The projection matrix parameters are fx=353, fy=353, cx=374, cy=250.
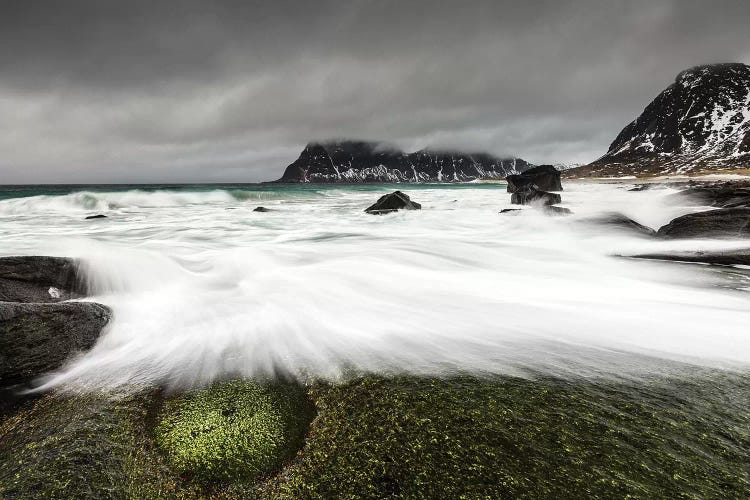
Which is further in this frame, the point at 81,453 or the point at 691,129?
the point at 691,129

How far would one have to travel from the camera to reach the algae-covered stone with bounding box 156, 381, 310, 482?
6.02 ft

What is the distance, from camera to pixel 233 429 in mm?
2111

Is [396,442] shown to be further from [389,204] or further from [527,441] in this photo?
[389,204]

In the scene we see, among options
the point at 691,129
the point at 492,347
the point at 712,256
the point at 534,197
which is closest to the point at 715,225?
the point at 712,256

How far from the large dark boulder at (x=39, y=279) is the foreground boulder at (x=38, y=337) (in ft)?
4.51

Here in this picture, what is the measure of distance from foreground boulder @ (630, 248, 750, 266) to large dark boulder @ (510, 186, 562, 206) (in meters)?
12.2

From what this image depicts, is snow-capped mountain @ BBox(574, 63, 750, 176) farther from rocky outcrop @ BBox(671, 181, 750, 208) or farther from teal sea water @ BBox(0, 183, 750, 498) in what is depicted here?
→ teal sea water @ BBox(0, 183, 750, 498)

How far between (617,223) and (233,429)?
11.2 meters

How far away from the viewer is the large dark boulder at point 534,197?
19484 mm

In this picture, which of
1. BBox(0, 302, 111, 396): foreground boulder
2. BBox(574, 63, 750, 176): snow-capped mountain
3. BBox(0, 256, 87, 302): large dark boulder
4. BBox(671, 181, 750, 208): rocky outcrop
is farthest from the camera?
BBox(574, 63, 750, 176): snow-capped mountain

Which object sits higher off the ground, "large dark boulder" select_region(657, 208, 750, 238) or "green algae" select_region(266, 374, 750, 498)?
"large dark boulder" select_region(657, 208, 750, 238)

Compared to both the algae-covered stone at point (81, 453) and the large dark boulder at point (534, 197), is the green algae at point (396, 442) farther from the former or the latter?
the large dark boulder at point (534, 197)

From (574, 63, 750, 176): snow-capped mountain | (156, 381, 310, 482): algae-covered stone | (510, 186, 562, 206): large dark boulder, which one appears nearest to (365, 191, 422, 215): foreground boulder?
(510, 186, 562, 206): large dark boulder

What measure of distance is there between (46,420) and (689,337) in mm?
5305
